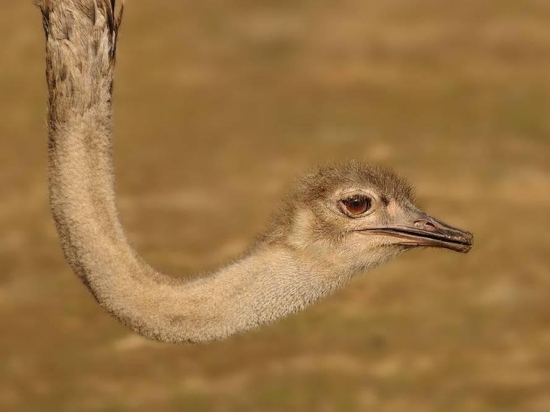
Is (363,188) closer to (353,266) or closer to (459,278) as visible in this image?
(353,266)

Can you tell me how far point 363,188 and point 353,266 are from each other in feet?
0.90

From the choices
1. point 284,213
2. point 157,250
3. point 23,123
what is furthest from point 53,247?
point 284,213

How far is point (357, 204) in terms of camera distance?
4.83 m

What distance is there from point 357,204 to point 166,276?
725mm

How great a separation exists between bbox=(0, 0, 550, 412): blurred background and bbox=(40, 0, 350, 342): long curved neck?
154 inches

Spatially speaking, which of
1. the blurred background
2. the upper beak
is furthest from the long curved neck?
the blurred background

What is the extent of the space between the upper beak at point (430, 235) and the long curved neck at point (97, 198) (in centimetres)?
69

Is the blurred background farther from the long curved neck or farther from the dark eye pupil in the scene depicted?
the long curved neck

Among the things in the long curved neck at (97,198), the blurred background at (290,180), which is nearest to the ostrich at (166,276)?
the long curved neck at (97,198)

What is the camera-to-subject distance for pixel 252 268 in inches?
183

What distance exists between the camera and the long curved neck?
4328 millimetres

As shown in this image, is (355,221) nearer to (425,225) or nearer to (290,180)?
(425,225)

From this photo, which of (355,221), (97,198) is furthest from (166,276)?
(355,221)

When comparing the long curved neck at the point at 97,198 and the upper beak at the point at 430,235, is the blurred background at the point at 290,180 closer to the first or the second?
the upper beak at the point at 430,235
